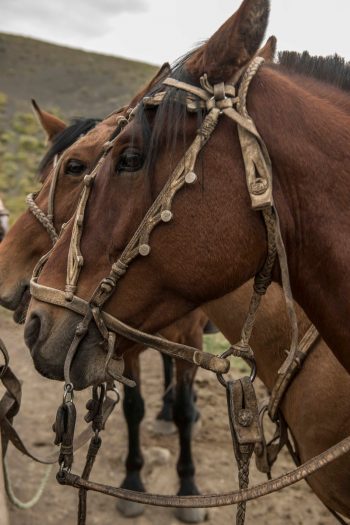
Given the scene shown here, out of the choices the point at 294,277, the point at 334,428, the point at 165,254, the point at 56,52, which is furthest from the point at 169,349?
the point at 56,52

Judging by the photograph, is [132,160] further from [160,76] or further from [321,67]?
[321,67]

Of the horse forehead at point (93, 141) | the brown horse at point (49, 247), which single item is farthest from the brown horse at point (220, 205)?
the horse forehead at point (93, 141)

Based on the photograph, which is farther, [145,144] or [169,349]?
[169,349]

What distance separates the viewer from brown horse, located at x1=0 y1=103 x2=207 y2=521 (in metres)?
3.07

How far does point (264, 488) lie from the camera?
5.22 ft

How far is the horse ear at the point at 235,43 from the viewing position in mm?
1435

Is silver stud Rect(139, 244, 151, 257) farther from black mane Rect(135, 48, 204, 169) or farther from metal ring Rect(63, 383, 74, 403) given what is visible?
metal ring Rect(63, 383, 74, 403)

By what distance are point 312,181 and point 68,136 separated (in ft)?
8.40

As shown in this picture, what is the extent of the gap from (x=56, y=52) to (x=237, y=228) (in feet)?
133

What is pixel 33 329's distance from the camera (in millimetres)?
1715

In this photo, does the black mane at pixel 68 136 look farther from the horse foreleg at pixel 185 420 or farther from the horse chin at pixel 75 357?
the horse chin at pixel 75 357

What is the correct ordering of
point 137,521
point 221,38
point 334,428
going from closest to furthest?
point 221,38, point 334,428, point 137,521

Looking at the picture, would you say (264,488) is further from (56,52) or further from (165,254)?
(56,52)

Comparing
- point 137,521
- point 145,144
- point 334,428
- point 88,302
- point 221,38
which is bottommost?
point 137,521
